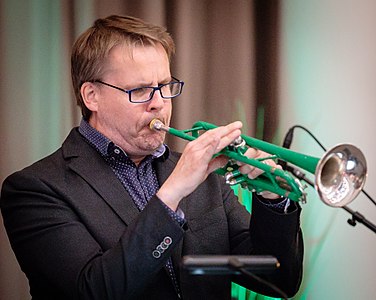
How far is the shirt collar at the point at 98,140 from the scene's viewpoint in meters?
2.13

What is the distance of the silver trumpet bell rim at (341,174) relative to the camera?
1710mm

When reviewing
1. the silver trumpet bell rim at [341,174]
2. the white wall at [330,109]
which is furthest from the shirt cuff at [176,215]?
the white wall at [330,109]

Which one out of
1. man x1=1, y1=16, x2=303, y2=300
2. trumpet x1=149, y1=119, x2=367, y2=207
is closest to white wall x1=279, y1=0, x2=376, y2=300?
man x1=1, y1=16, x2=303, y2=300

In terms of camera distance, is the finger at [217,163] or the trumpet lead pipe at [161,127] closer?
the finger at [217,163]

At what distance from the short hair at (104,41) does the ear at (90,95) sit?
0.7 inches

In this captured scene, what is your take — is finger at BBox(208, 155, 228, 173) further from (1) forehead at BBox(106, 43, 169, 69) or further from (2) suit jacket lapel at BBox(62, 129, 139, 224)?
(1) forehead at BBox(106, 43, 169, 69)

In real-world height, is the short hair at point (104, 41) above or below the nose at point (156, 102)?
above

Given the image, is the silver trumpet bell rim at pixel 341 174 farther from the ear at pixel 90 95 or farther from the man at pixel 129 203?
the ear at pixel 90 95

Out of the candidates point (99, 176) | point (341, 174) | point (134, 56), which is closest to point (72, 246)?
point (99, 176)

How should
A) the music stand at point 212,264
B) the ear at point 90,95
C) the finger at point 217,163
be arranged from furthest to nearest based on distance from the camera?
1. the ear at point 90,95
2. the finger at point 217,163
3. the music stand at point 212,264

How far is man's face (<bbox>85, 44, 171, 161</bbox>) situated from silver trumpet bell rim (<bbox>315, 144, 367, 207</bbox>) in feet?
1.88

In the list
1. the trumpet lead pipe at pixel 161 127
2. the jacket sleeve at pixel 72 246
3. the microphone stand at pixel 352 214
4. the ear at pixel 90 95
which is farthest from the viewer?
the ear at pixel 90 95

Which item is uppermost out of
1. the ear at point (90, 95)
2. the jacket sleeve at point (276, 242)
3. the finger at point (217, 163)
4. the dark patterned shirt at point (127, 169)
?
the ear at point (90, 95)

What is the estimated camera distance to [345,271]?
3.03 metres
